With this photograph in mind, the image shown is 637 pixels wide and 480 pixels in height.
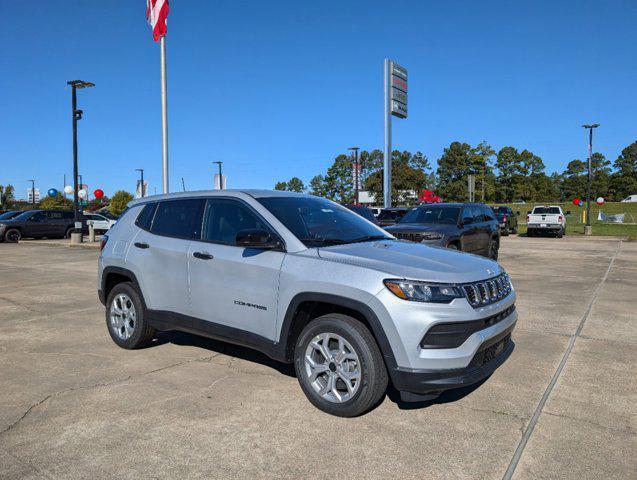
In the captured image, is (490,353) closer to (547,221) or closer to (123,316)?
(123,316)

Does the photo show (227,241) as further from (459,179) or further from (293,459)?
(459,179)

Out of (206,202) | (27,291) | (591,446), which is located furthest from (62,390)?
(27,291)

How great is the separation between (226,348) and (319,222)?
190 cm

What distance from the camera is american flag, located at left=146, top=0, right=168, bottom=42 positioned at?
13.8 m

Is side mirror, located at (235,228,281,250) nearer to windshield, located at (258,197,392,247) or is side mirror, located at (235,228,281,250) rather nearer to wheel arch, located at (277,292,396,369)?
windshield, located at (258,197,392,247)

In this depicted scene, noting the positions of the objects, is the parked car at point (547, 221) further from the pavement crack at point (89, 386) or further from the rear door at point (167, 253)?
the rear door at point (167, 253)

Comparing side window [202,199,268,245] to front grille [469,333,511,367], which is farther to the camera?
side window [202,199,268,245]

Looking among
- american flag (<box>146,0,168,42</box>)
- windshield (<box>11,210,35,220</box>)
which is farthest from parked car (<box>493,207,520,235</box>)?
windshield (<box>11,210,35,220</box>)

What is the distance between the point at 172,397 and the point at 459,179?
113 meters

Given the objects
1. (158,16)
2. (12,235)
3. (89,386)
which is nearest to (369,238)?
(89,386)

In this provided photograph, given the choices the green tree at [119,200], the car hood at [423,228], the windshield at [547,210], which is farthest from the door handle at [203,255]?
the green tree at [119,200]

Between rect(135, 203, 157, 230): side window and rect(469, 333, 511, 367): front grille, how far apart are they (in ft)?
11.4

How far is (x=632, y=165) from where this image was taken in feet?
439

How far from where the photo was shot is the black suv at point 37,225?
24797 millimetres
